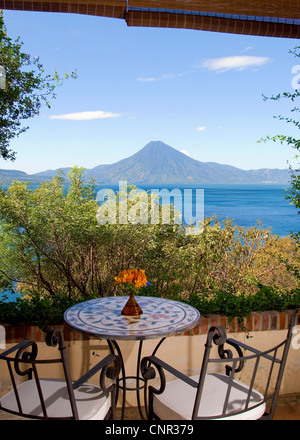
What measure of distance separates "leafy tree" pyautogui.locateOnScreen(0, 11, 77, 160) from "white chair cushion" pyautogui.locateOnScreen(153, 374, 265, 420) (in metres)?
3.99

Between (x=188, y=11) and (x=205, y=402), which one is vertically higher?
(x=188, y=11)

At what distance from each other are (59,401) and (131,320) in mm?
475

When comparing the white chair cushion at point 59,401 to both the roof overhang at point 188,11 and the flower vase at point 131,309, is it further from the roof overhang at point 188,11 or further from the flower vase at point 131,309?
the roof overhang at point 188,11

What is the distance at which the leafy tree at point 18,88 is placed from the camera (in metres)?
4.70

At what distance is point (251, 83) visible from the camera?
55594 millimetres

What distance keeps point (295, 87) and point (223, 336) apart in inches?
118

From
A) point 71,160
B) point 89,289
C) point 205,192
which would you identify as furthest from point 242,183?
point 89,289

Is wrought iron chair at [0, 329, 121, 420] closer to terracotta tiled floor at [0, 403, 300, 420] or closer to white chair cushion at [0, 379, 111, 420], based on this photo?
white chair cushion at [0, 379, 111, 420]

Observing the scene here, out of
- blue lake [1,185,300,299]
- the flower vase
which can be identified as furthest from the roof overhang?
blue lake [1,185,300,299]

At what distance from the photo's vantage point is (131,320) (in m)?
1.94

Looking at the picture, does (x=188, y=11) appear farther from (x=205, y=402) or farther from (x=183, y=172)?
(x=183, y=172)

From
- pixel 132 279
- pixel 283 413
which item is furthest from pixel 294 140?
pixel 132 279

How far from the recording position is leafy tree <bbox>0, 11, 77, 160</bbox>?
470 centimetres

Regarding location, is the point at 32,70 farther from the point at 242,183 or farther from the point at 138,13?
the point at 242,183
